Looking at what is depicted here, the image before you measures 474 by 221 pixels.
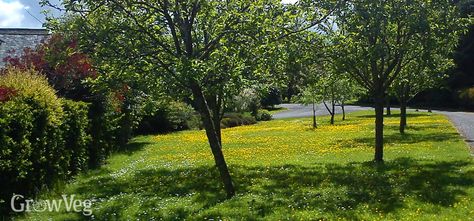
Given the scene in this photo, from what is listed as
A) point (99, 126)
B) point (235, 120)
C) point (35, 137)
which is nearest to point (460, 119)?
point (235, 120)

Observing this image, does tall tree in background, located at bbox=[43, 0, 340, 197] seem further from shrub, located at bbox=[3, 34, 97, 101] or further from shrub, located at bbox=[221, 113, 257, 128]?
shrub, located at bbox=[221, 113, 257, 128]

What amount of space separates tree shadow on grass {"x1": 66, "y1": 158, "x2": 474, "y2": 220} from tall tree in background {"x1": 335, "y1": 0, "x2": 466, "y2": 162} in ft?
9.56

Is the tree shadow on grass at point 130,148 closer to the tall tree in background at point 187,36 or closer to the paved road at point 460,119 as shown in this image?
the tall tree in background at point 187,36

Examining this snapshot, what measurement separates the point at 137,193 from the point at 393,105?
241ft

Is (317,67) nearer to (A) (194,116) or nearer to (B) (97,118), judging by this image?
(B) (97,118)

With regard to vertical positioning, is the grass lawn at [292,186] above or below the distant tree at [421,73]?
below

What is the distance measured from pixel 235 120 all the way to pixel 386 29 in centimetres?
3450

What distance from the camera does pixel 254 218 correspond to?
30.7ft

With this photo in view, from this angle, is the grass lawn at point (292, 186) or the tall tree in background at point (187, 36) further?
the tall tree in background at point (187, 36)

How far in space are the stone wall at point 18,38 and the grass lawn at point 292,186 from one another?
1245 centimetres

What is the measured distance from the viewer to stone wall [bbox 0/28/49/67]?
2897 cm

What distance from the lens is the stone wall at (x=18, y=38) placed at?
28969 millimetres

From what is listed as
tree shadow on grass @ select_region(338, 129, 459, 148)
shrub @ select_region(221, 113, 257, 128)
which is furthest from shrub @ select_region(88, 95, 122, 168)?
shrub @ select_region(221, 113, 257, 128)

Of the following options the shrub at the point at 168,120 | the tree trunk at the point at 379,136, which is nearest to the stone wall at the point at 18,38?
the shrub at the point at 168,120
